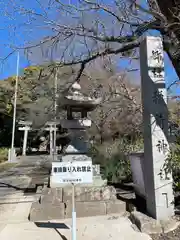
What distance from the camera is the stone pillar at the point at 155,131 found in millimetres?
4570

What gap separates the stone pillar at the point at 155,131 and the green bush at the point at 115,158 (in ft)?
7.78

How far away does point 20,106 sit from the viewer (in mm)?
27641

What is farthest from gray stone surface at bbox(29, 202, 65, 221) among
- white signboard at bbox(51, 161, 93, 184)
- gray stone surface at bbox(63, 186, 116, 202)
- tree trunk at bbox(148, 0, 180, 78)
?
tree trunk at bbox(148, 0, 180, 78)

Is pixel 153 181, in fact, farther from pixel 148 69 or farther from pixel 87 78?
pixel 87 78

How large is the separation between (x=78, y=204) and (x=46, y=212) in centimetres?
69

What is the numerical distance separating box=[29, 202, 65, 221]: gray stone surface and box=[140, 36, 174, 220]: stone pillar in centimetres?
177

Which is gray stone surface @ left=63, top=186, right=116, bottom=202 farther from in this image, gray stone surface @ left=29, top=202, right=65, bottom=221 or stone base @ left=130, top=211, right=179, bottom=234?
stone base @ left=130, top=211, right=179, bottom=234

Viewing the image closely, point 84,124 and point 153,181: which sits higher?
point 84,124

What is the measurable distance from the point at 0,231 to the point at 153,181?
2.90 meters


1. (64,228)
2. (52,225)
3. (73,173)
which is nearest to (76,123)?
(73,173)

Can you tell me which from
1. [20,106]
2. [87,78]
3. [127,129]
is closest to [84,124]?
[127,129]

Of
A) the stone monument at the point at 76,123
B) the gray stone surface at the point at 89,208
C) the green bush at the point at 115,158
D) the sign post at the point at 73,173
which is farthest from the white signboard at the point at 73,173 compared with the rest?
the green bush at the point at 115,158

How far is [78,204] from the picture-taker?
531 centimetres

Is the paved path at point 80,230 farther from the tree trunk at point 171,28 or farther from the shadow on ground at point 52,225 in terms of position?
the tree trunk at point 171,28
